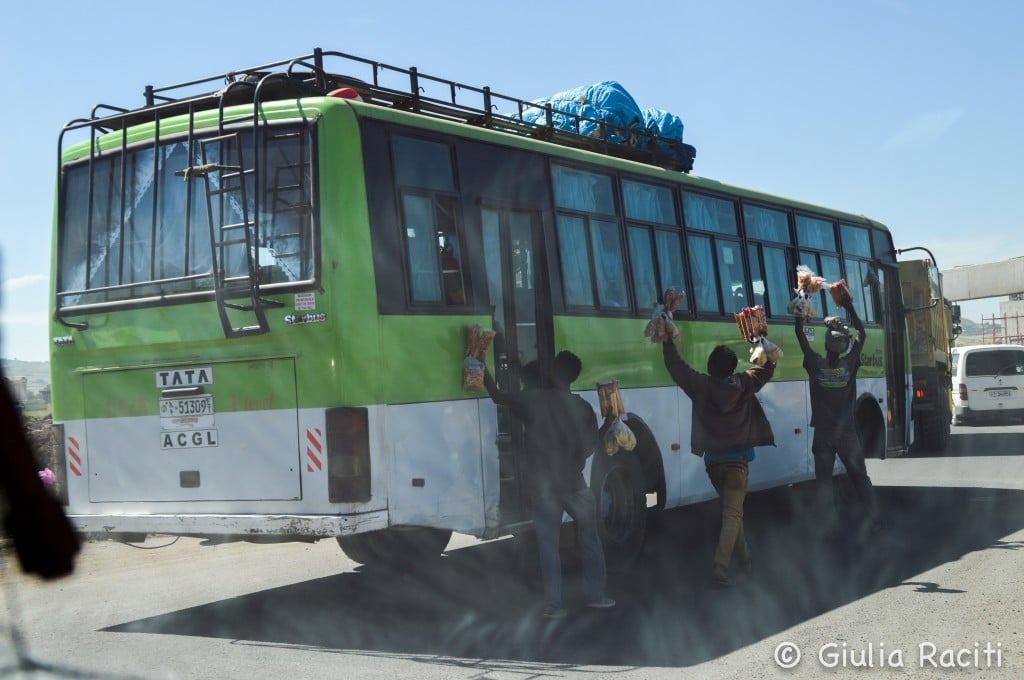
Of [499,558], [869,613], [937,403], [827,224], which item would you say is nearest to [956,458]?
[937,403]

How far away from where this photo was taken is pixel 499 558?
1099 centimetres

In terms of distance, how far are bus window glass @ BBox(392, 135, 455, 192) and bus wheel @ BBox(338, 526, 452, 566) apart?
2898mm

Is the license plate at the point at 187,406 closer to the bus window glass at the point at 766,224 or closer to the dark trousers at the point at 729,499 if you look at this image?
the dark trousers at the point at 729,499

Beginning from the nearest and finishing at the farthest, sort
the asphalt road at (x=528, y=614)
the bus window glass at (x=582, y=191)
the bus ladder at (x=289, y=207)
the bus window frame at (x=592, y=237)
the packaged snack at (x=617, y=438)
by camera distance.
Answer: the asphalt road at (x=528, y=614) → the bus ladder at (x=289, y=207) → the packaged snack at (x=617, y=438) → the bus window frame at (x=592, y=237) → the bus window glass at (x=582, y=191)

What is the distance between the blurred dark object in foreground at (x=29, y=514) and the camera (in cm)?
313

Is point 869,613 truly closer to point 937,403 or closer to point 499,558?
point 499,558

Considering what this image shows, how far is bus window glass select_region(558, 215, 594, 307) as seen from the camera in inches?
370

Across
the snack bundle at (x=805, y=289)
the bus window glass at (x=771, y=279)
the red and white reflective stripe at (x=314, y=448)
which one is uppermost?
the bus window glass at (x=771, y=279)

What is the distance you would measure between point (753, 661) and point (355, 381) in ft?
9.51

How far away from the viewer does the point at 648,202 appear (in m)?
10.8

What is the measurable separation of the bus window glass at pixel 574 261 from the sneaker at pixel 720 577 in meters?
2.38

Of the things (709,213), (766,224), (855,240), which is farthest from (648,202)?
(855,240)

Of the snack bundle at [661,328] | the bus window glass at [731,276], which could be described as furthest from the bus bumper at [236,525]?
the bus window glass at [731,276]

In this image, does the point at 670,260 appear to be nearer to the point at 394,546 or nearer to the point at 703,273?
the point at 703,273
